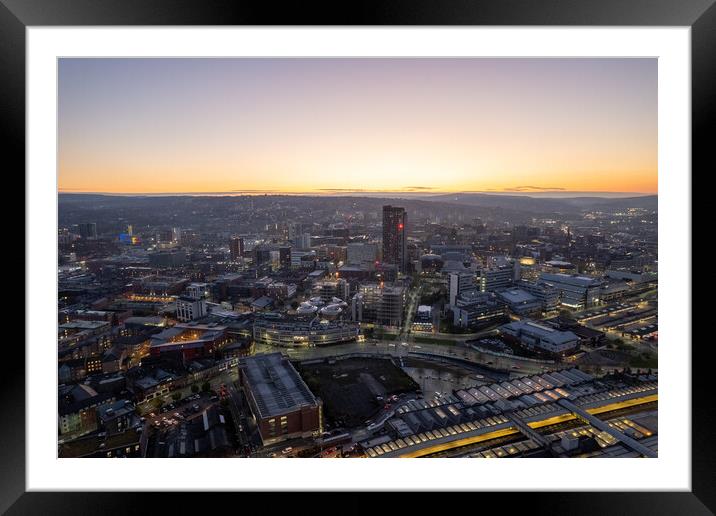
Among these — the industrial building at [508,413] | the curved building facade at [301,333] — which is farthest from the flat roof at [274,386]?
the curved building facade at [301,333]

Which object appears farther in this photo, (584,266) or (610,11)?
(584,266)

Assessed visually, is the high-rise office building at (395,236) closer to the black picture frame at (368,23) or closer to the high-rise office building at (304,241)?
the high-rise office building at (304,241)

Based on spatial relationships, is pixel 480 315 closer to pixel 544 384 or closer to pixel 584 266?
pixel 544 384

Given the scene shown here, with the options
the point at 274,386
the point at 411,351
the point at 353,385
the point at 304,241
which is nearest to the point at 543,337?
the point at 411,351

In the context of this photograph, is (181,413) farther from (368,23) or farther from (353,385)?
(368,23)

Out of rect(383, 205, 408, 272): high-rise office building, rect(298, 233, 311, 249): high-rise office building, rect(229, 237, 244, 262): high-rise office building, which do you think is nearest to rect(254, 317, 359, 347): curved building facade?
rect(229, 237, 244, 262): high-rise office building

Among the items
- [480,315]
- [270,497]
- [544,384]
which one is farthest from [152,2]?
[480,315]

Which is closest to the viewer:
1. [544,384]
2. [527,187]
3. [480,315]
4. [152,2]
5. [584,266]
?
[152,2]
